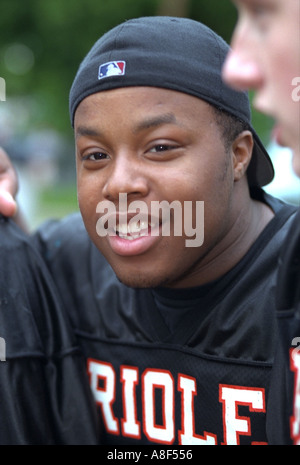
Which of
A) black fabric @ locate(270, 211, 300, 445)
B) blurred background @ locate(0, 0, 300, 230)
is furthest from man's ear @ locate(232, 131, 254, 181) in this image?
blurred background @ locate(0, 0, 300, 230)

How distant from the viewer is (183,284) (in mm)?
2250

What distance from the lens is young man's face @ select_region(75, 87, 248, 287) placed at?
1941mm

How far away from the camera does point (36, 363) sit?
2199 mm

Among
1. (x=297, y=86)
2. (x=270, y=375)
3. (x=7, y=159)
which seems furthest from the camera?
(x=7, y=159)

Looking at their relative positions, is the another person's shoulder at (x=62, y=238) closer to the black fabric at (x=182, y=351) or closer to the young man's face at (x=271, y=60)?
the black fabric at (x=182, y=351)

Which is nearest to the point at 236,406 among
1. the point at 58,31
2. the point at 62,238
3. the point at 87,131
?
the point at 87,131

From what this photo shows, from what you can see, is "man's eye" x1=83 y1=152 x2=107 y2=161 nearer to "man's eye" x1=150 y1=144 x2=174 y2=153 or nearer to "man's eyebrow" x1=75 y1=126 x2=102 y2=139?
"man's eyebrow" x1=75 y1=126 x2=102 y2=139

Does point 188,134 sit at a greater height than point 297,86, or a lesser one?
greater

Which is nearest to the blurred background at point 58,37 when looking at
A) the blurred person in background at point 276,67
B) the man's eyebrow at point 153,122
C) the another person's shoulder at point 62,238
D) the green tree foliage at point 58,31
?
the green tree foliage at point 58,31

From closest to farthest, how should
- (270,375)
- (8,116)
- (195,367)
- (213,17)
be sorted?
(270,375)
(195,367)
(213,17)
(8,116)

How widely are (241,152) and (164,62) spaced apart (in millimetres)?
420

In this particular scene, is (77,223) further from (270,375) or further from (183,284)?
(270,375)
